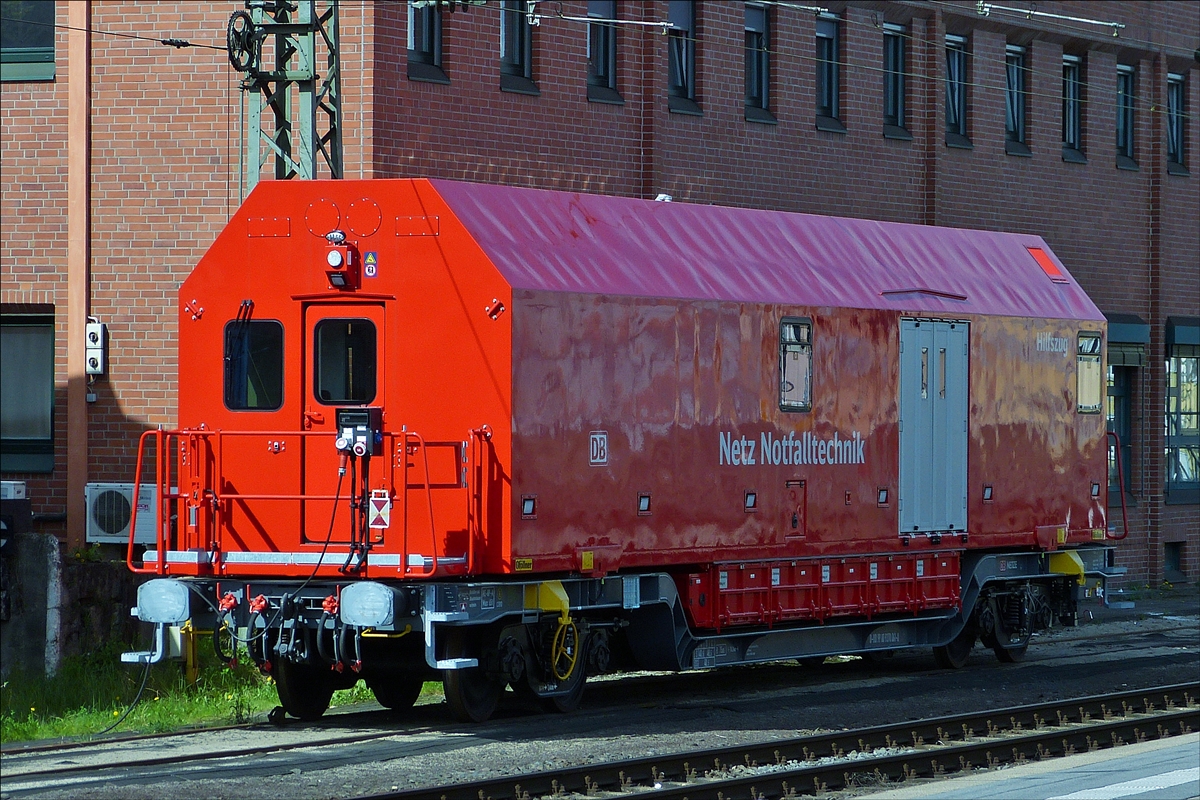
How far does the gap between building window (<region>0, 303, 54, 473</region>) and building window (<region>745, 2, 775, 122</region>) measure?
9.05 metres

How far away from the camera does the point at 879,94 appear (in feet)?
82.5

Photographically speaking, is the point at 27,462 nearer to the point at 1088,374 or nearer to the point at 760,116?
the point at 760,116

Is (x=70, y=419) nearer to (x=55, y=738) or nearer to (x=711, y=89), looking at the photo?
(x=55, y=738)

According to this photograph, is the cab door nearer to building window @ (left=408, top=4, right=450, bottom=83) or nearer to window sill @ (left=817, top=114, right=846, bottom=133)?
building window @ (left=408, top=4, right=450, bottom=83)

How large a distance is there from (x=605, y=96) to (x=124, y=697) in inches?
371

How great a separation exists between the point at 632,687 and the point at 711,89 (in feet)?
28.2

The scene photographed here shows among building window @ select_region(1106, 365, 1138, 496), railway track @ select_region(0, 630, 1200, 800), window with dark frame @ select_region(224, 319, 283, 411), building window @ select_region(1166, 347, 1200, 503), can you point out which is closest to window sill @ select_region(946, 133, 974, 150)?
building window @ select_region(1106, 365, 1138, 496)

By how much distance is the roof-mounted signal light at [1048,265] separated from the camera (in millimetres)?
19750

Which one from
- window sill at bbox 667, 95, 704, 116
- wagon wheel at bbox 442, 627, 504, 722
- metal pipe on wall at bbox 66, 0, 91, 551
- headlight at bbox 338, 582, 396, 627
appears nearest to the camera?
headlight at bbox 338, 582, 396, 627

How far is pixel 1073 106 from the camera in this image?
2883 cm

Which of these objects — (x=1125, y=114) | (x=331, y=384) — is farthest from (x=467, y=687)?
(x=1125, y=114)

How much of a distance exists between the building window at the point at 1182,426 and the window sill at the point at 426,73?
587 inches

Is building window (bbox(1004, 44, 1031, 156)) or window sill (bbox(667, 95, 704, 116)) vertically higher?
building window (bbox(1004, 44, 1031, 156))

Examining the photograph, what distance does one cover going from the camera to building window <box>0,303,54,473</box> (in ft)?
62.2
